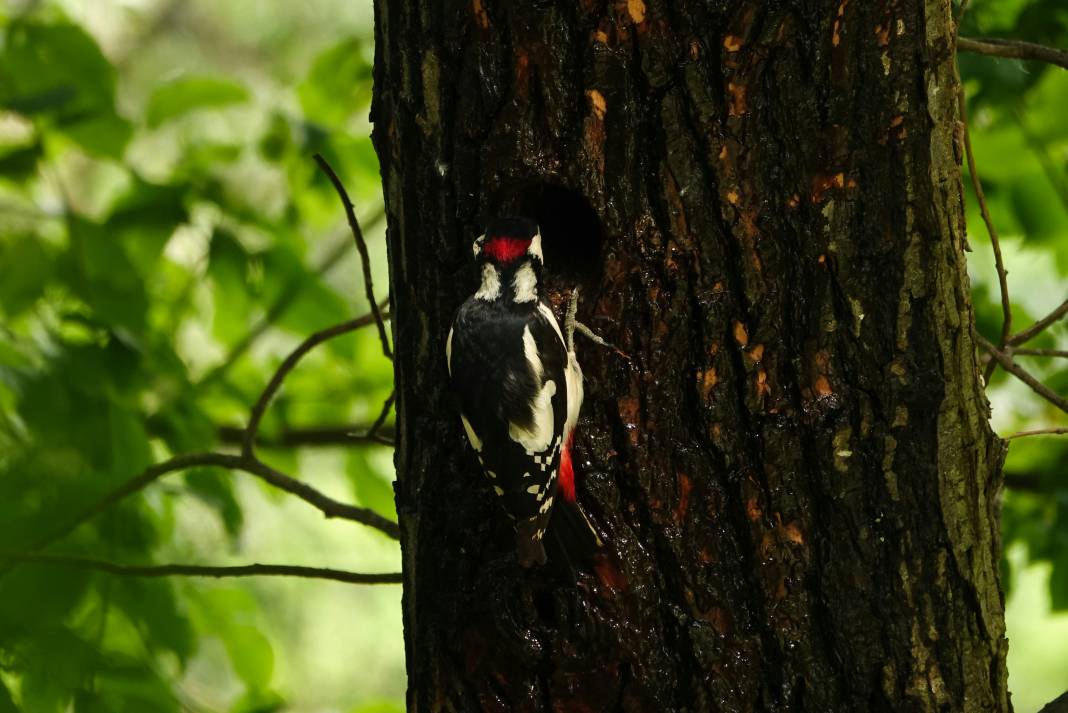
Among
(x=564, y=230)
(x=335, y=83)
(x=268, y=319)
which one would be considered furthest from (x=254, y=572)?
(x=335, y=83)

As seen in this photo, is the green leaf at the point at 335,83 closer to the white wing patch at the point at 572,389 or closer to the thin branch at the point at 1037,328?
the white wing patch at the point at 572,389

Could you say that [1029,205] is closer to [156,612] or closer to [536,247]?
[536,247]

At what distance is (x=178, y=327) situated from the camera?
10.00 feet

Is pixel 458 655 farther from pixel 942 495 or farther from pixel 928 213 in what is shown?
pixel 928 213

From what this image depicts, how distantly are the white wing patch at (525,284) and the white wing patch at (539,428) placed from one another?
148 mm

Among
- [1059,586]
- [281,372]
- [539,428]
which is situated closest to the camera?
[539,428]

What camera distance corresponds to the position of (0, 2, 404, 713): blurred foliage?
141 cm

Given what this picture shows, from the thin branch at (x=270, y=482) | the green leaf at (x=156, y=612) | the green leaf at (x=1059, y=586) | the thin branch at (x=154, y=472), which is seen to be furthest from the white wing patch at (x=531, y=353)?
the green leaf at (x=1059, y=586)

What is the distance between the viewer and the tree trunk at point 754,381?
1.48 m

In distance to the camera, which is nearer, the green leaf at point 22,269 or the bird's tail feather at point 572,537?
the bird's tail feather at point 572,537

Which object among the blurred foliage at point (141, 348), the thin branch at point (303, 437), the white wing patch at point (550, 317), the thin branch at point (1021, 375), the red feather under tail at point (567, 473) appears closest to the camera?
the blurred foliage at point (141, 348)

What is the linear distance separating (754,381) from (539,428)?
0.31 metres

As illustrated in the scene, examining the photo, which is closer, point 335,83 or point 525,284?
point 525,284

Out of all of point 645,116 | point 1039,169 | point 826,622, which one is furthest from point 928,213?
point 1039,169
